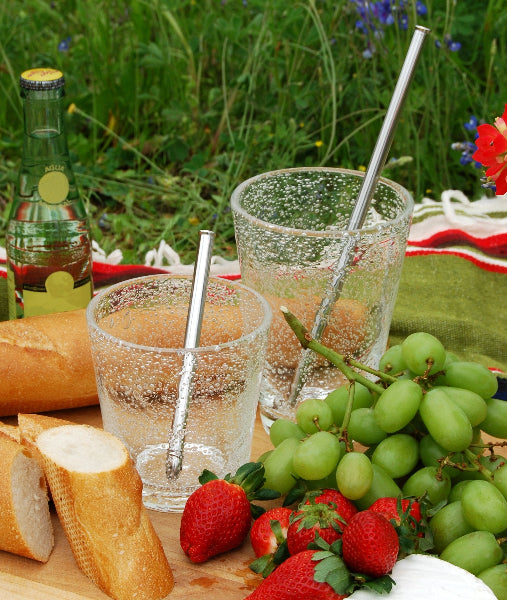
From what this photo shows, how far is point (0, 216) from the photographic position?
82.4 inches

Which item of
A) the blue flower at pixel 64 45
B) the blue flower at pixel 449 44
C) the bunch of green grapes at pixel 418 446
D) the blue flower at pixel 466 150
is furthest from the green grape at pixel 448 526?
the blue flower at pixel 64 45

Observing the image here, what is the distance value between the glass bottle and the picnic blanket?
18 centimetres

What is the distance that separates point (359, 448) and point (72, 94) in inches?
58.4

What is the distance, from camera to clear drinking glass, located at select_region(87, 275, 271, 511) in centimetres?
95

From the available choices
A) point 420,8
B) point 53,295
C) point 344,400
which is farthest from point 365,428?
point 420,8

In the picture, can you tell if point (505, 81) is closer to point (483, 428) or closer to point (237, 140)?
point (237, 140)

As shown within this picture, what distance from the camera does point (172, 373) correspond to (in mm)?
937

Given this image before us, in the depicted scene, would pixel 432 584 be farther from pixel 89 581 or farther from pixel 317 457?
pixel 89 581


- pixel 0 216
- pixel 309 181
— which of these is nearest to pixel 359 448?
pixel 309 181

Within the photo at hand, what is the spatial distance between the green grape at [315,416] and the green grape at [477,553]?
184 mm

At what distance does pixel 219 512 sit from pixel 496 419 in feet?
1.02

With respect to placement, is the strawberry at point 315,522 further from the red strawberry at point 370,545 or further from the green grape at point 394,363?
the green grape at point 394,363

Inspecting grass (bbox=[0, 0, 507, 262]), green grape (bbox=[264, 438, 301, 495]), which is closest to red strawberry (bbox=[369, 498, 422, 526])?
green grape (bbox=[264, 438, 301, 495])

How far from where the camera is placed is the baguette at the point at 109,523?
0.89m
